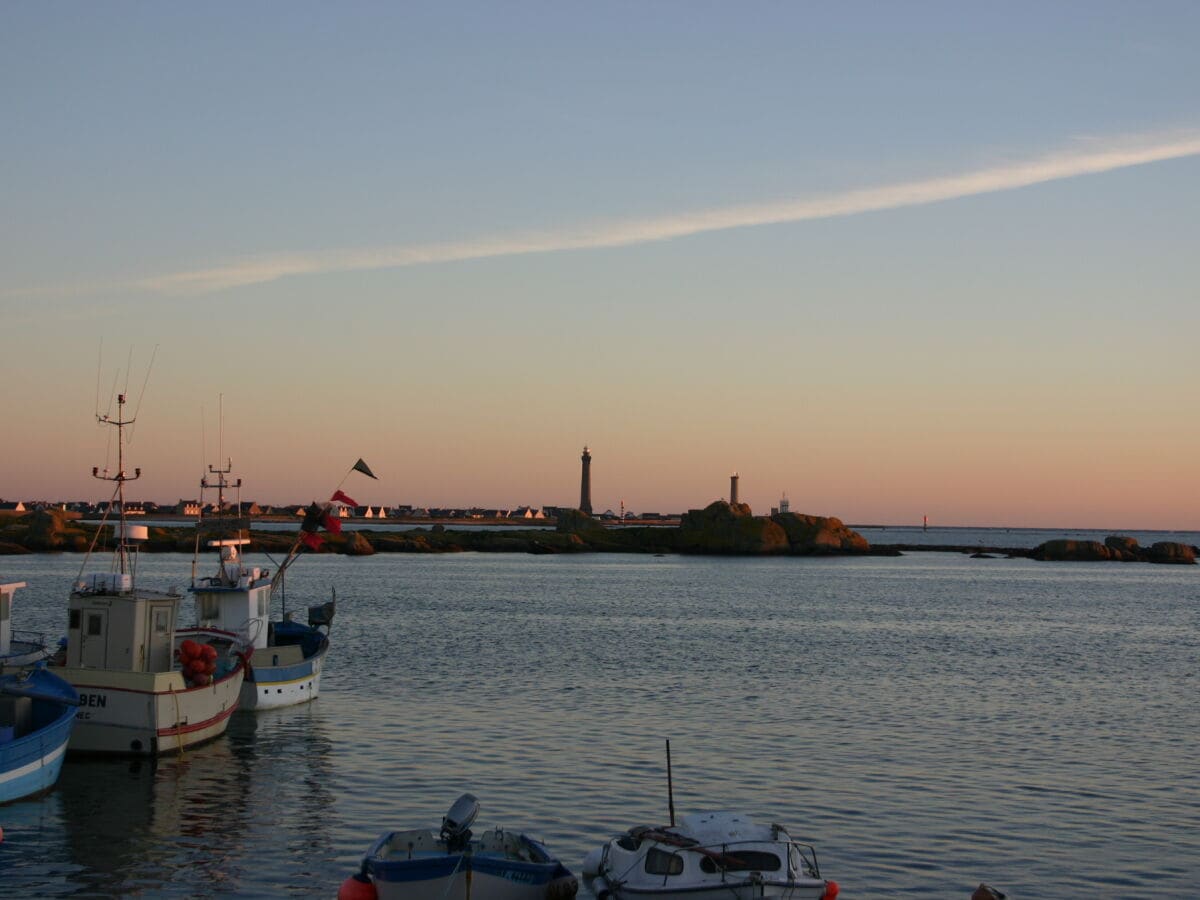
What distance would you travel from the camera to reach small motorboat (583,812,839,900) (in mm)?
20391

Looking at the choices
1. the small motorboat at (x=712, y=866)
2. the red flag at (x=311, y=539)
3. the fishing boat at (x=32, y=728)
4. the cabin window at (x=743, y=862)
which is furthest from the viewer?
the red flag at (x=311, y=539)

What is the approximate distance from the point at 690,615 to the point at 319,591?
3447 centimetres

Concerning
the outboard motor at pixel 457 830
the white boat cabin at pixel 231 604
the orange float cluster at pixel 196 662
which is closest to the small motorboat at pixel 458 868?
the outboard motor at pixel 457 830

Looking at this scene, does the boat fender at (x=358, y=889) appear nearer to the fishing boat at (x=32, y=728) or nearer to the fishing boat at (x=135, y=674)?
the fishing boat at (x=32, y=728)

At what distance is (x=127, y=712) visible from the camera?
32.5 meters

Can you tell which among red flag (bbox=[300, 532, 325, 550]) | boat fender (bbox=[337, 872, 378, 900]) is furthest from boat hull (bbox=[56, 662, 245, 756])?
red flag (bbox=[300, 532, 325, 550])

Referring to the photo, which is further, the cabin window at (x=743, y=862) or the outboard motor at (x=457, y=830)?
the outboard motor at (x=457, y=830)

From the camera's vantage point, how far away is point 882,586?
5015 inches

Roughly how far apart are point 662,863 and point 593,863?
223 centimetres

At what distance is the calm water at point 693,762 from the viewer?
24688mm

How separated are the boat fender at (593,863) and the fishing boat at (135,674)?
1467 centimetres

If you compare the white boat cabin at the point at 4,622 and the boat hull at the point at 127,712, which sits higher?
the white boat cabin at the point at 4,622

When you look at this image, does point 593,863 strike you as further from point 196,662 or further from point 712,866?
point 196,662

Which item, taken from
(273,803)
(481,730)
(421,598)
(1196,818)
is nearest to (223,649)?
(481,730)
